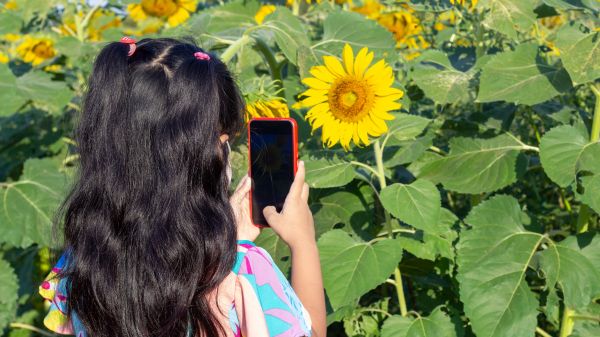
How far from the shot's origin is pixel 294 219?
4.86 ft

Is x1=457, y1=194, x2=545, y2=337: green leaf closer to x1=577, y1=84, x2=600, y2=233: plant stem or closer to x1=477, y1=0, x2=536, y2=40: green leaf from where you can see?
x1=577, y1=84, x2=600, y2=233: plant stem

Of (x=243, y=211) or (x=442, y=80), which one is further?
(x=442, y=80)

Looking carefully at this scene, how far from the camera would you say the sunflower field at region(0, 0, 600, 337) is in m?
1.98

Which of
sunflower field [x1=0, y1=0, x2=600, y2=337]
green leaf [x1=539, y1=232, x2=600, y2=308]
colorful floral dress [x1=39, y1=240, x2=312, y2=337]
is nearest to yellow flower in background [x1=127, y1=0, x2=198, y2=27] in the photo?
sunflower field [x1=0, y1=0, x2=600, y2=337]

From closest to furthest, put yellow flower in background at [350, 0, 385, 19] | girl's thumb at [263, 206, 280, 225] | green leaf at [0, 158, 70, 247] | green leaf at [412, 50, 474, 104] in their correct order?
girl's thumb at [263, 206, 280, 225] < green leaf at [412, 50, 474, 104] < green leaf at [0, 158, 70, 247] < yellow flower in background at [350, 0, 385, 19]

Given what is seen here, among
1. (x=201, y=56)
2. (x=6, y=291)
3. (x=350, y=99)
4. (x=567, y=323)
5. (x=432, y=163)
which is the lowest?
(x=6, y=291)

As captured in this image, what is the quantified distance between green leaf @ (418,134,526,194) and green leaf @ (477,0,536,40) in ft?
0.82

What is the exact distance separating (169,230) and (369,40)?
1061 millimetres

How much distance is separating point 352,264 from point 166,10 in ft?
5.57

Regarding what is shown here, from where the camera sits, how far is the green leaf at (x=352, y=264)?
6.33 ft

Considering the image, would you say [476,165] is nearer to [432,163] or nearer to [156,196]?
[432,163]

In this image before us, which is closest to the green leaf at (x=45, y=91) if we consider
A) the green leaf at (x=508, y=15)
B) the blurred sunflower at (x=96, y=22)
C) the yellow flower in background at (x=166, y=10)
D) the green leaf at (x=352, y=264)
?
the blurred sunflower at (x=96, y=22)

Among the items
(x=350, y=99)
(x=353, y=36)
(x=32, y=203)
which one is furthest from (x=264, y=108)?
(x=32, y=203)

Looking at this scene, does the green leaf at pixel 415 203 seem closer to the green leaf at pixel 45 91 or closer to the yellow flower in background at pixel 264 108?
the yellow flower in background at pixel 264 108
